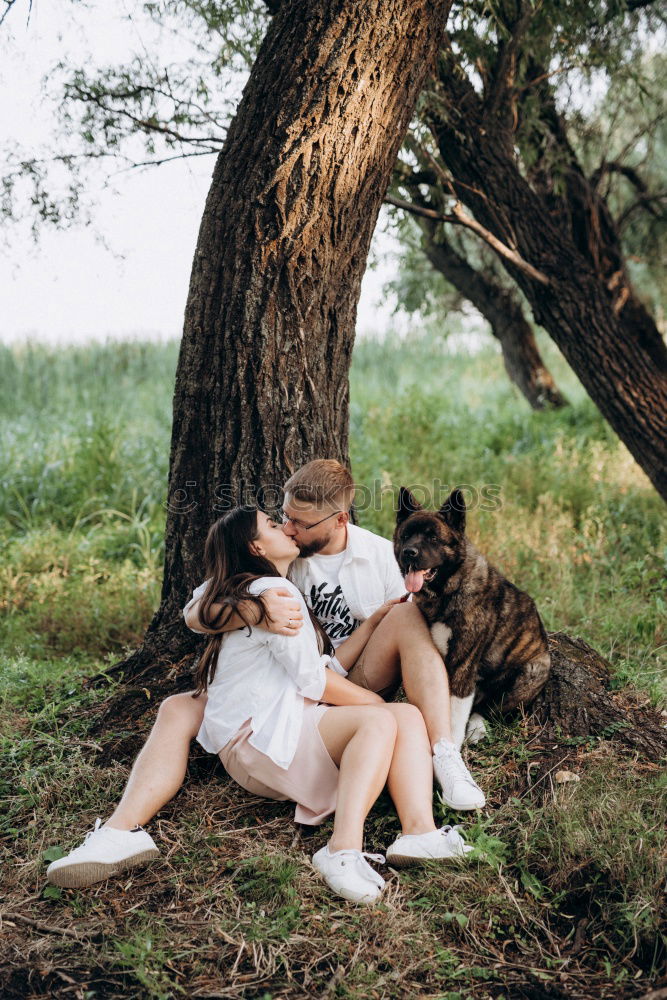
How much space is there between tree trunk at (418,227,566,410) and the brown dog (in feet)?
18.9

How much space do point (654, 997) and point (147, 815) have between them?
5.95 ft

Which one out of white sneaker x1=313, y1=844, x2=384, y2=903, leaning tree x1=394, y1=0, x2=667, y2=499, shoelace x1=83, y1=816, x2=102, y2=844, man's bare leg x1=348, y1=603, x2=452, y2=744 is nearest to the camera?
white sneaker x1=313, y1=844, x2=384, y2=903

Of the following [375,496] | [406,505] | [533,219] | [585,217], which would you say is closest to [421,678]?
[406,505]

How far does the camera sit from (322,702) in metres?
3.31

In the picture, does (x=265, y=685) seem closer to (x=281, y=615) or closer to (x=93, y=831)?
(x=281, y=615)

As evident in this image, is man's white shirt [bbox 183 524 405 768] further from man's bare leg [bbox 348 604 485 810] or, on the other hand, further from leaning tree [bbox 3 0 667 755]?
leaning tree [bbox 3 0 667 755]

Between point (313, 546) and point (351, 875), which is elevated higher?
point (313, 546)

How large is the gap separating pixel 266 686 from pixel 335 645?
0.70 meters

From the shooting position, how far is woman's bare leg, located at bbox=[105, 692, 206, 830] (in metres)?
3.09

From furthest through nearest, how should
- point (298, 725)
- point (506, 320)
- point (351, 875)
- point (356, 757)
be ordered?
1. point (506, 320)
2. point (298, 725)
3. point (356, 757)
4. point (351, 875)

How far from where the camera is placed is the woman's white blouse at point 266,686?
3.07m

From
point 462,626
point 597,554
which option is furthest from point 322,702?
point 597,554

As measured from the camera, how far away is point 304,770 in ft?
10.3

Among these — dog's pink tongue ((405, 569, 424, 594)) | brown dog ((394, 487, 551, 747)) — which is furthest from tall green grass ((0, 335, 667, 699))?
dog's pink tongue ((405, 569, 424, 594))
